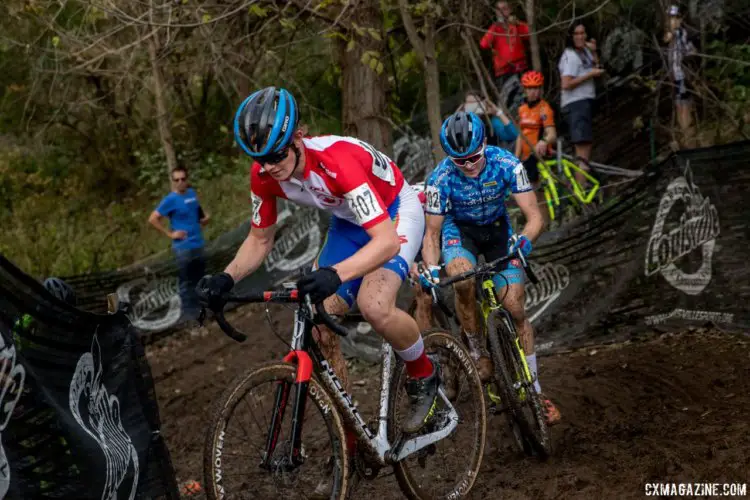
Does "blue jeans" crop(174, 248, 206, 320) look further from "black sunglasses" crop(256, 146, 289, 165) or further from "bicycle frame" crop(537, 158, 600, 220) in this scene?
"black sunglasses" crop(256, 146, 289, 165)

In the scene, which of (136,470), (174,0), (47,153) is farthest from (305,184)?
(47,153)

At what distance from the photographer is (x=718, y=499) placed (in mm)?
4621

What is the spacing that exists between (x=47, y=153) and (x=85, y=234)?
2845 mm

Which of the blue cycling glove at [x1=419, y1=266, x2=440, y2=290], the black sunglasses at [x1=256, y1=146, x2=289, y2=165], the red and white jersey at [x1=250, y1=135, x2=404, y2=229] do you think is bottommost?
the blue cycling glove at [x1=419, y1=266, x2=440, y2=290]

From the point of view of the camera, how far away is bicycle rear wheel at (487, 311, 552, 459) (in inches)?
223

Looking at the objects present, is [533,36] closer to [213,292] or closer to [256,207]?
[256,207]

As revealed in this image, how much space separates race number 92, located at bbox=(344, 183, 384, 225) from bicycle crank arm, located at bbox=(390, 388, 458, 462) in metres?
1.28

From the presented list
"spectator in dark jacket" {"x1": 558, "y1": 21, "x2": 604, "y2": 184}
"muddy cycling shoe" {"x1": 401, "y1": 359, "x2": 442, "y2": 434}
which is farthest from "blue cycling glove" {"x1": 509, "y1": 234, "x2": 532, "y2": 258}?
"spectator in dark jacket" {"x1": 558, "y1": 21, "x2": 604, "y2": 184}

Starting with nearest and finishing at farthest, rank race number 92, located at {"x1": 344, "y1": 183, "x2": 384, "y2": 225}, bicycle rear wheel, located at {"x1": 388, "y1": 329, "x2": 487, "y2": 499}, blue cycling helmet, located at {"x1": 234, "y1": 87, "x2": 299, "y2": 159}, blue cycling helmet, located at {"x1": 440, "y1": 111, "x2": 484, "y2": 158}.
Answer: blue cycling helmet, located at {"x1": 234, "y1": 87, "x2": 299, "y2": 159} < race number 92, located at {"x1": 344, "y1": 183, "x2": 384, "y2": 225} < bicycle rear wheel, located at {"x1": 388, "y1": 329, "x2": 487, "y2": 499} < blue cycling helmet, located at {"x1": 440, "y1": 111, "x2": 484, "y2": 158}

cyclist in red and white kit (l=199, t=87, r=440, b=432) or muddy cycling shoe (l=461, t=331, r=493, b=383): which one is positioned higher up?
cyclist in red and white kit (l=199, t=87, r=440, b=432)

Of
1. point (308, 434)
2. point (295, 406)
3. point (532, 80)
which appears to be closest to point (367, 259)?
point (295, 406)

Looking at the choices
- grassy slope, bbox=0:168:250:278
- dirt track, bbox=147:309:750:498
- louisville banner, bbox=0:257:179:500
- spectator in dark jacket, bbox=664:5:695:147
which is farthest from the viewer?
grassy slope, bbox=0:168:250:278

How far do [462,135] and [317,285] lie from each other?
2557 millimetres

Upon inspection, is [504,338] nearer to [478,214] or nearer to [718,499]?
[478,214]
